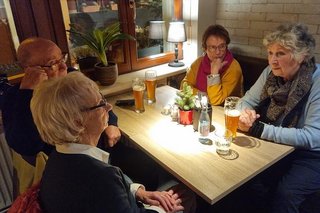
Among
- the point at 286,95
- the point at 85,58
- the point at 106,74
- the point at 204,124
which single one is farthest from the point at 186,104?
the point at 85,58

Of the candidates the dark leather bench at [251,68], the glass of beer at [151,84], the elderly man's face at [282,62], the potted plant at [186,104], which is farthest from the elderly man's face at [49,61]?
the dark leather bench at [251,68]

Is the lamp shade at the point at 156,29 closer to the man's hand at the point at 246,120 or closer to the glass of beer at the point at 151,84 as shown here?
the glass of beer at the point at 151,84

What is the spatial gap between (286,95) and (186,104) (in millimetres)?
601

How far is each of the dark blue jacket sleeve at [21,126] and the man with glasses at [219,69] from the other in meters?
1.19

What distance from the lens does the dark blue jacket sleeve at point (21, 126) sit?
51.0 inches

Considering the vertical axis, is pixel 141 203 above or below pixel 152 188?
above

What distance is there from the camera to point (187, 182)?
1098 millimetres

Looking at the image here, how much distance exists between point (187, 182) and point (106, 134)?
0.66m

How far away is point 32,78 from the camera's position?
1.40m

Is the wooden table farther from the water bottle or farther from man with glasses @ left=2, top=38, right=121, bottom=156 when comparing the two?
man with glasses @ left=2, top=38, right=121, bottom=156

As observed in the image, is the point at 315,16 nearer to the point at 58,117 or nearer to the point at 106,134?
the point at 106,134

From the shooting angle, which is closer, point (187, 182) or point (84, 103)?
point (84, 103)

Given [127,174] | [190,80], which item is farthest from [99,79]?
[127,174]

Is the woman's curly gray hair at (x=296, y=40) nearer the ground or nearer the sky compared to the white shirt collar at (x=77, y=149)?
nearer the sky
